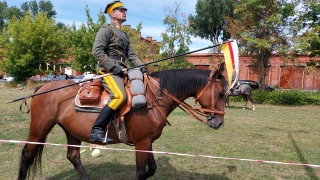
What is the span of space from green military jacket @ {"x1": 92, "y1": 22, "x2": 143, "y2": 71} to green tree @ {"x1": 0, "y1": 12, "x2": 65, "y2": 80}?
26.4 metres

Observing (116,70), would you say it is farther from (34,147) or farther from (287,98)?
(287,98)

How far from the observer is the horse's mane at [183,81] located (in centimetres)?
369

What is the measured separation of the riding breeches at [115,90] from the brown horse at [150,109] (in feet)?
0.77

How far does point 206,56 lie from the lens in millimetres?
33344

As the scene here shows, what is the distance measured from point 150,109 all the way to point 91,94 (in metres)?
0.88

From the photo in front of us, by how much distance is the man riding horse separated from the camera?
3561 millimetres

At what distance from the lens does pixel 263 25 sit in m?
18.7

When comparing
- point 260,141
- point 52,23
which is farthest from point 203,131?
point 52,23

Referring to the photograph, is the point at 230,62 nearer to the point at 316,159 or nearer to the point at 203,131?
the point at 316,159

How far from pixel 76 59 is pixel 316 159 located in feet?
83.2

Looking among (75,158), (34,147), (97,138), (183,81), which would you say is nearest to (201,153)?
(75,158)

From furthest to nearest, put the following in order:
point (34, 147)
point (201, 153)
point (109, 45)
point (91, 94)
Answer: point (201, 153)
point (34, 147)
point (109, 45)
point (91, 94)

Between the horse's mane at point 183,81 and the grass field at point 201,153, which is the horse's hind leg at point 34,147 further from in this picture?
the horse's mane at point 183,81

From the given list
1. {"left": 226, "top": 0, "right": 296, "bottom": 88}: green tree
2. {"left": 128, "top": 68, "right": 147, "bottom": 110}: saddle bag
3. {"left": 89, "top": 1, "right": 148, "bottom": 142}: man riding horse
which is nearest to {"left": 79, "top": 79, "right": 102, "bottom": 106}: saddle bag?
{"left": 89, "top": 1, "right": 148, "bottom": 142}: man riding horse
